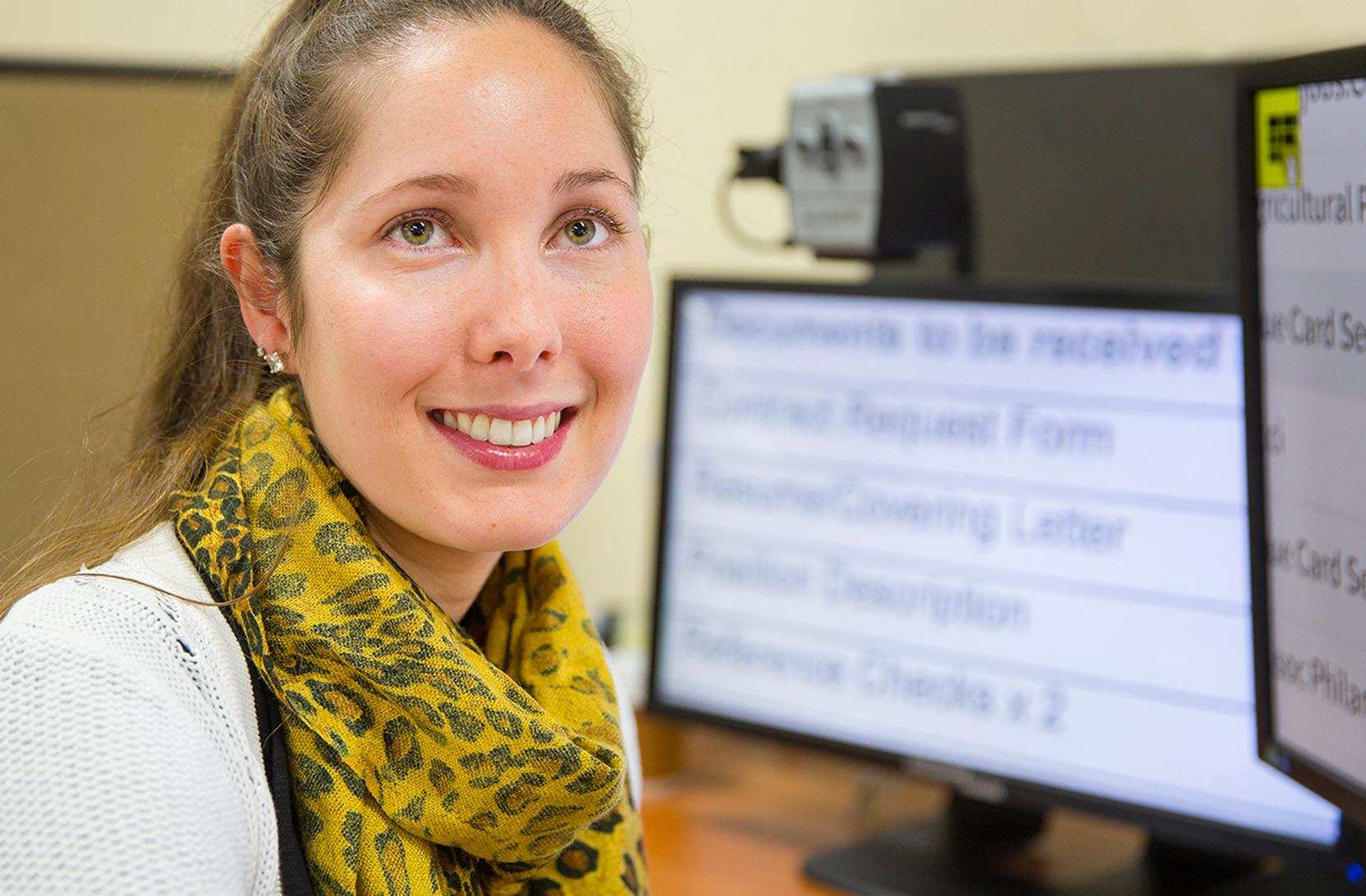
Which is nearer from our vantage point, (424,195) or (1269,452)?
(424,195)

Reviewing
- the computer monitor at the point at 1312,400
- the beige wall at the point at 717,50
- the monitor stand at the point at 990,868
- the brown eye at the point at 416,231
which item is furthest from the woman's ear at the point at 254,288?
the beige wall at the point at 717,50

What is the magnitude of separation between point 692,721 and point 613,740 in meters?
0.57

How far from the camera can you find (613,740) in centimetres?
99

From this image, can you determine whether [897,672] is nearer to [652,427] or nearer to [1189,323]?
[1189,323]

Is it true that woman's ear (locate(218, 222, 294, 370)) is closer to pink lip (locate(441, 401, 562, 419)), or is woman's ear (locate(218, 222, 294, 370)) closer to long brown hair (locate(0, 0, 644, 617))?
long brown hair (locate(0, 0, 644, 617))

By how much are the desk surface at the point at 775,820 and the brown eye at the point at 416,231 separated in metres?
0.74

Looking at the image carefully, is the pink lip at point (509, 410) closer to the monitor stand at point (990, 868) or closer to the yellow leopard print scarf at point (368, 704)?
the yellow leopard print scarf at point (368, 704)

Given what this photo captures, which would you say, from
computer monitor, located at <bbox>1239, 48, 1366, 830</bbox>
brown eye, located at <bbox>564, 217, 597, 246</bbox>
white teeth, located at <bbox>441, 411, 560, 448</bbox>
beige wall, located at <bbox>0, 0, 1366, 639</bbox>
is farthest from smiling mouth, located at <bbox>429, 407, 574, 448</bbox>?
beige wall, located at <bbox>0, 0, 1366, 639</bbox>

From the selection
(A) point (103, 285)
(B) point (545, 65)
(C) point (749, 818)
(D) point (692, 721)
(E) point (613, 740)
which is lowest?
(C) point (749, 818)

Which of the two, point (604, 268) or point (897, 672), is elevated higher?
point (604, 268)

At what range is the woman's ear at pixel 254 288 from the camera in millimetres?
918

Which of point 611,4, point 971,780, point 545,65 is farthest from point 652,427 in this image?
point 545,65

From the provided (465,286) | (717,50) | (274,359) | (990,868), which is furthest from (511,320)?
(717,50)

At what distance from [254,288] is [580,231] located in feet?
0.66
